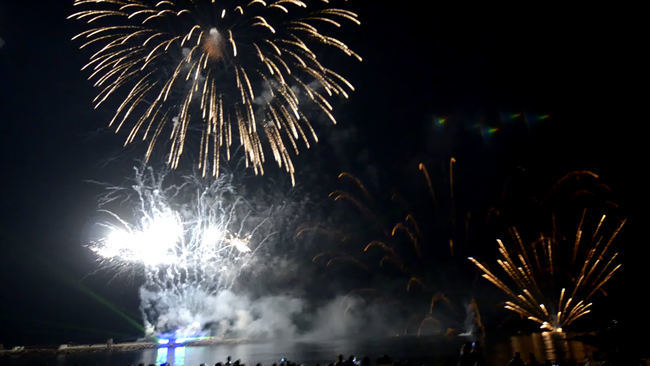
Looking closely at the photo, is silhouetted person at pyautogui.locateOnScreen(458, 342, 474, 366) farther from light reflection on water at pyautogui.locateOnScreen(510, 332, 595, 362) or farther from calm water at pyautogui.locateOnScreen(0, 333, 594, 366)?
calm water at pyautogui.locateOnScreen(0, 333, 594, 366)

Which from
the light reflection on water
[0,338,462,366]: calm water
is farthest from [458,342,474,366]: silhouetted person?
[0,338,462,366]: calm water

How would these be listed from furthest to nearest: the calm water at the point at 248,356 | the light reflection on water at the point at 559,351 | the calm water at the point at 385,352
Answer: the calm water at the point at 248,356, the calm water at the point at 385,352, the light reflection on water at the point at 559,351

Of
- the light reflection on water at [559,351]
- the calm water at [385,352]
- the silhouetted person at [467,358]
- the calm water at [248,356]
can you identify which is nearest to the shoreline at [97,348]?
the calm water at [248,356]

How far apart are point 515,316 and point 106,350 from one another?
130 meters

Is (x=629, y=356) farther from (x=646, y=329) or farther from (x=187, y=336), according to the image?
(x=187, y=336)

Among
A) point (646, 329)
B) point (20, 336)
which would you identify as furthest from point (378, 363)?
point (20, 336)

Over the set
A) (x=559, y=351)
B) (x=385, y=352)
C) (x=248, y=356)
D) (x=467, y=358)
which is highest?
(x=467, y=358)

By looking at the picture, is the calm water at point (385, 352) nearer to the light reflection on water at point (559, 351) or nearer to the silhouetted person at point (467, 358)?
the light reflection on water at point (559, 351)

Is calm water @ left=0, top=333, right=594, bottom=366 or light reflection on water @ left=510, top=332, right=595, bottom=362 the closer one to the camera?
light reflection on water @ left=510, top=332, right=595, bottom=362

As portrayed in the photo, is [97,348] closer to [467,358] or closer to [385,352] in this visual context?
[385,352]

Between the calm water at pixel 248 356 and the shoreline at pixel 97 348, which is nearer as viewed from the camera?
the calm water at pixel 248 356

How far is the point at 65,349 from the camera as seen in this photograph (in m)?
76.4

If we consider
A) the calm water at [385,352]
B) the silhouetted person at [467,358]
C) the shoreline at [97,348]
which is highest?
the silhouetted person at [467,358]

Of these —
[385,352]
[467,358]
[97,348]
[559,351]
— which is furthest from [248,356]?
[467,358]
